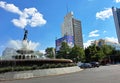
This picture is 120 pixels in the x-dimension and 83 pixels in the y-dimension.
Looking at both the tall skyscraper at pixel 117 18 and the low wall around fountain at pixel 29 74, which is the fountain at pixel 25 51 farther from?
the tall skyscraper at pixel 117 18

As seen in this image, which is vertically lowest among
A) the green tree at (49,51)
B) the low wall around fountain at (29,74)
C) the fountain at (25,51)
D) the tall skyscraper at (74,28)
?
the low wall around fountain at (29,74)

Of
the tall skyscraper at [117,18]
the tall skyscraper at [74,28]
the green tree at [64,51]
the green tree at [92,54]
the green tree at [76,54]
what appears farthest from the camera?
the tall skyscraper at [117,18]

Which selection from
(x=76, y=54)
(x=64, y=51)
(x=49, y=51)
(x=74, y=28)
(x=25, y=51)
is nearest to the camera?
(x=25, y=51)

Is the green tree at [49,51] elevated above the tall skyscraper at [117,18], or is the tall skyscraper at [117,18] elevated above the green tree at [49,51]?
the tall skyscraper at [117,18]

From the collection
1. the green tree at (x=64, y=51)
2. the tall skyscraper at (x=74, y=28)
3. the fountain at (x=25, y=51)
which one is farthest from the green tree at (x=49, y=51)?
the tall skyscraper at (x=74, y=28)

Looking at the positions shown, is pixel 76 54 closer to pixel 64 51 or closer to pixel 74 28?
pixel 64 51

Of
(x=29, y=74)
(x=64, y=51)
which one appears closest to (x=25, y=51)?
(x=29, y=74)

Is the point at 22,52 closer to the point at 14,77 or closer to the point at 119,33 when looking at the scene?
the point at 14,77

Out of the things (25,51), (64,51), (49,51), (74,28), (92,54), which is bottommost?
(25,51)

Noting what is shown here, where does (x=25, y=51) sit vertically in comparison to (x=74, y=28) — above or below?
below

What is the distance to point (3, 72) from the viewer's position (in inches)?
829

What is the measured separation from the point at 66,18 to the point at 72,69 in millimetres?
126247

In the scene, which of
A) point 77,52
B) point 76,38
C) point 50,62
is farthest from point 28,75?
point 76,38

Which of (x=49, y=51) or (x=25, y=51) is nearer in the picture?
(x=25, y=51)
